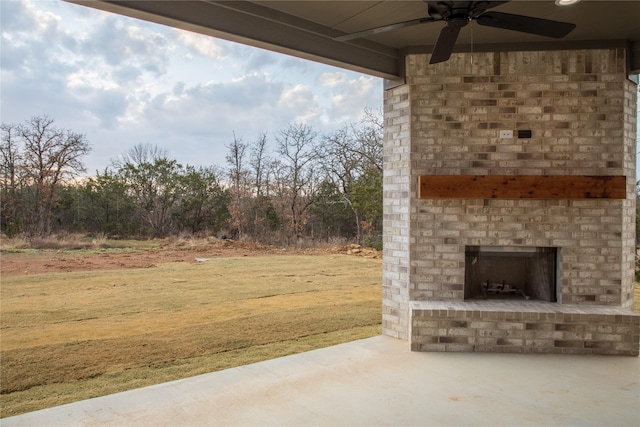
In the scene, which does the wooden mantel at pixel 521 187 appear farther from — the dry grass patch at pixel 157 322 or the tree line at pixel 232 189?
the tree line at pixel 232 189

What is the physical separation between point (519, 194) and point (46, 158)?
899 centimetres

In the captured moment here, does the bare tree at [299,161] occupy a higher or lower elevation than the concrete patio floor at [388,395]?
higher

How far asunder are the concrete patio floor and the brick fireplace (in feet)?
1.08

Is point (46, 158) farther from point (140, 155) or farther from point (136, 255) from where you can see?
point (140, 155)

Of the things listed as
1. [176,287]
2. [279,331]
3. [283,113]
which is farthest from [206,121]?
[279,331]

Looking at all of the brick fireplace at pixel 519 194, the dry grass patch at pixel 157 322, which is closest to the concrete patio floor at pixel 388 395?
the brick fireplace at pixel 519 194

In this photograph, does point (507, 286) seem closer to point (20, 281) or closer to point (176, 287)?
point (176, 287)

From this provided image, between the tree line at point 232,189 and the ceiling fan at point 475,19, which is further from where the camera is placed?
the tree line at point 232,189

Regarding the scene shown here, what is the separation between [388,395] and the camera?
8.42 feet

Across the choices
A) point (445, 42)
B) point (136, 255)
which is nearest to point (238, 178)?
point (136, 255)

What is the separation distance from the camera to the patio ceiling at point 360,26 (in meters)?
2.56

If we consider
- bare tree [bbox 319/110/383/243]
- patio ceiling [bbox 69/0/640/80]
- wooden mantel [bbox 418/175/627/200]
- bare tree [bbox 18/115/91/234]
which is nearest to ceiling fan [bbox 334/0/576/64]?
patio ceiling [bbox 69/0/640/80]

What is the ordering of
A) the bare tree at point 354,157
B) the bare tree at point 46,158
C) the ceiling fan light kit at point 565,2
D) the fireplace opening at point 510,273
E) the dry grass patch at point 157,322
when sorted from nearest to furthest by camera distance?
the ceiling fan light kit at point 565,2 < the dry grass patch at point 157,322 < the fireplace opening at point 510,273 < the bare tree at point 46,158 < the bare tree at point 354,157

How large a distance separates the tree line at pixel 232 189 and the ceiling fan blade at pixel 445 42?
8.01 meters
